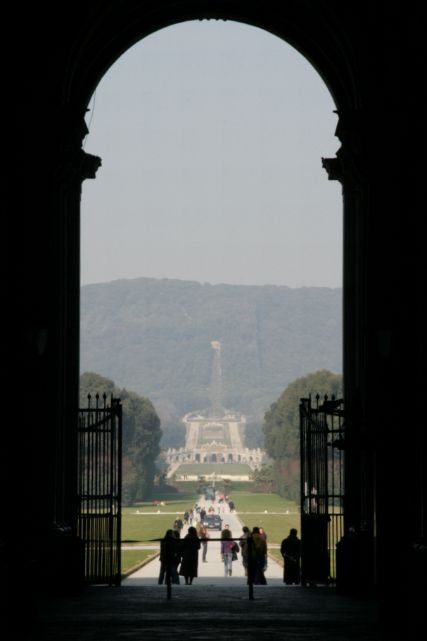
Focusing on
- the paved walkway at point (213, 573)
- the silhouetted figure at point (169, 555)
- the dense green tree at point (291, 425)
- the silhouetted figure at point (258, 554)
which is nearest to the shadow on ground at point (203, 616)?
the silhouetted figure at point (169, 555)

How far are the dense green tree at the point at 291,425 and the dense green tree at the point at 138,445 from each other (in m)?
11.6

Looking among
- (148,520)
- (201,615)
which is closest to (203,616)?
(201,615)

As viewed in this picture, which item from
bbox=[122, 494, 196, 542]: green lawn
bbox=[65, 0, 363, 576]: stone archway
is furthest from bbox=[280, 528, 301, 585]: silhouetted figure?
bbox=[122, 494, 196, 542]: green lawn

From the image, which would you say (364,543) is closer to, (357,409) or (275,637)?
(357,409)

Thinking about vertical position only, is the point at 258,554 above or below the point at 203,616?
above

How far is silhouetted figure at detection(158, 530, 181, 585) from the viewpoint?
2992 centimetres

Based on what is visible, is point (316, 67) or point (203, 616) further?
point (316, 67)

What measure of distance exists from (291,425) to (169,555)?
120210 mm

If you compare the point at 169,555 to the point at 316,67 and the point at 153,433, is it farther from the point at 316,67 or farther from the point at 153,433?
the point at 153,433

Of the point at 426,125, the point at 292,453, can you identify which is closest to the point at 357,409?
the point at 426,125

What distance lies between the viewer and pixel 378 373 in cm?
2786

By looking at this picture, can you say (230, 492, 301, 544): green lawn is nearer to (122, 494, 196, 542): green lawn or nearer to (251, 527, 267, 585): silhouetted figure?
(122, 494, 196, 542): green lawn

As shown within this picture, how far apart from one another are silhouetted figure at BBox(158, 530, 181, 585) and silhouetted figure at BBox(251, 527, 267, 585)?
1592 millimetres

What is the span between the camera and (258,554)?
36.6 metres
